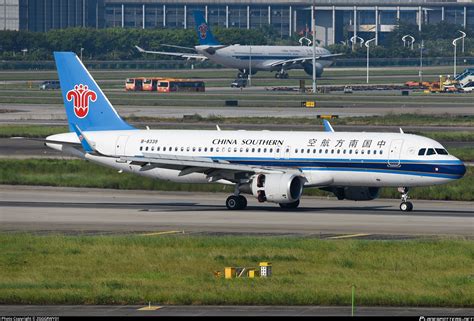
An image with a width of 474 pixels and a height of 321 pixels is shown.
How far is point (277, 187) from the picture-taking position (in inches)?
2259

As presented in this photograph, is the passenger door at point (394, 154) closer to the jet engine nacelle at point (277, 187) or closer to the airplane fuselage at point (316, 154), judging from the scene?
the airplane fuselage at point (316, 154)

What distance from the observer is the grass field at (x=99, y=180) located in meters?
66.3

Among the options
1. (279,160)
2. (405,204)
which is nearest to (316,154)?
(279,160)

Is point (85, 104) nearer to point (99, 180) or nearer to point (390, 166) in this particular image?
point (99, 180)

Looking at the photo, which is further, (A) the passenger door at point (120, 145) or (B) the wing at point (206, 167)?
(A) the passenger door at point (120, 145)

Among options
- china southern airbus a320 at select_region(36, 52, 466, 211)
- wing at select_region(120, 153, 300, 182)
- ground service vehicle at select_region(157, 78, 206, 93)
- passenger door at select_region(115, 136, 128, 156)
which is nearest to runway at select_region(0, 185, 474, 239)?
china southern airbus a320 at select_region(36, 52, 466, 211)

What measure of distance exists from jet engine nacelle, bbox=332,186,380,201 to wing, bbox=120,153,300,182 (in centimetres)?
302

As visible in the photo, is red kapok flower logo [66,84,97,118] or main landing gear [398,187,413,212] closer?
main landing gear [398,187,413,212]

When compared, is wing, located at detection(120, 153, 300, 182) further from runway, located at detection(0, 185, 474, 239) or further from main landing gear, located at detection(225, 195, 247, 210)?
runway, located at detection(0, 185, 474, 239)

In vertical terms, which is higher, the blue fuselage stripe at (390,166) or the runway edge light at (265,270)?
the blue fuselage stripe at (390,166)

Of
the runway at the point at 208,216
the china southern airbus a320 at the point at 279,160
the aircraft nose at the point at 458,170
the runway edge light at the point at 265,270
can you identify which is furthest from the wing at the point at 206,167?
the runway edge light at the point at 265,270

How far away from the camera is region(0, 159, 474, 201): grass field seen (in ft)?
218

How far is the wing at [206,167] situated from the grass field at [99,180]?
28.4 ft

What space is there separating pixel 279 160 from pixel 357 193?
169 inches
